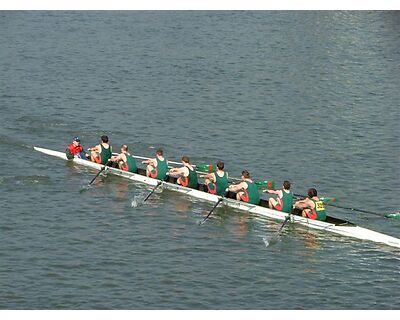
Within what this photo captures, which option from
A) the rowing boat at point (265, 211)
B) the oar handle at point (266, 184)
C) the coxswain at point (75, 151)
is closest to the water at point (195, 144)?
the rowing boat at point (265, 211)

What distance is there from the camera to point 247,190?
59.0m

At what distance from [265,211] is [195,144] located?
14204 millimetres

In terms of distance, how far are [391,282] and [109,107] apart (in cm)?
3395

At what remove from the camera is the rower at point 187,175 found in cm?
6128

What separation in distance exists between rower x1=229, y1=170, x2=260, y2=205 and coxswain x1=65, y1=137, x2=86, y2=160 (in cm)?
1139

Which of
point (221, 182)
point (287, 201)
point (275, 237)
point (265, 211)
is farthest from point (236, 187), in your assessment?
point (275, 237)

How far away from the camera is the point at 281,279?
5100 centimetres

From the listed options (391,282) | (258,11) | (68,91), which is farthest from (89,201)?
(258,11)

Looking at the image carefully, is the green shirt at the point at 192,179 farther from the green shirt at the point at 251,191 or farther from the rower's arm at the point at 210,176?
the green shirt at the point at 251,191

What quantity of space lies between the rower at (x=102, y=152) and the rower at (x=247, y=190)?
30.0ft

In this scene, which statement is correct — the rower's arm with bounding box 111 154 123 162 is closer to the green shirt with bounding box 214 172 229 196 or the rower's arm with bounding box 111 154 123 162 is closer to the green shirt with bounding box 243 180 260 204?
the green shirt with bounding box 214 172 229 196

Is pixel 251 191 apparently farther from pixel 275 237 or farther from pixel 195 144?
pixel 195 144

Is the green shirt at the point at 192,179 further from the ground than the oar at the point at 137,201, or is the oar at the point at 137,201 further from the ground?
the green shirt at the point at 192,179

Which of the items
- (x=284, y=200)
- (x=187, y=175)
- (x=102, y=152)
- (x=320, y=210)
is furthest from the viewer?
(x=102, y=152)
